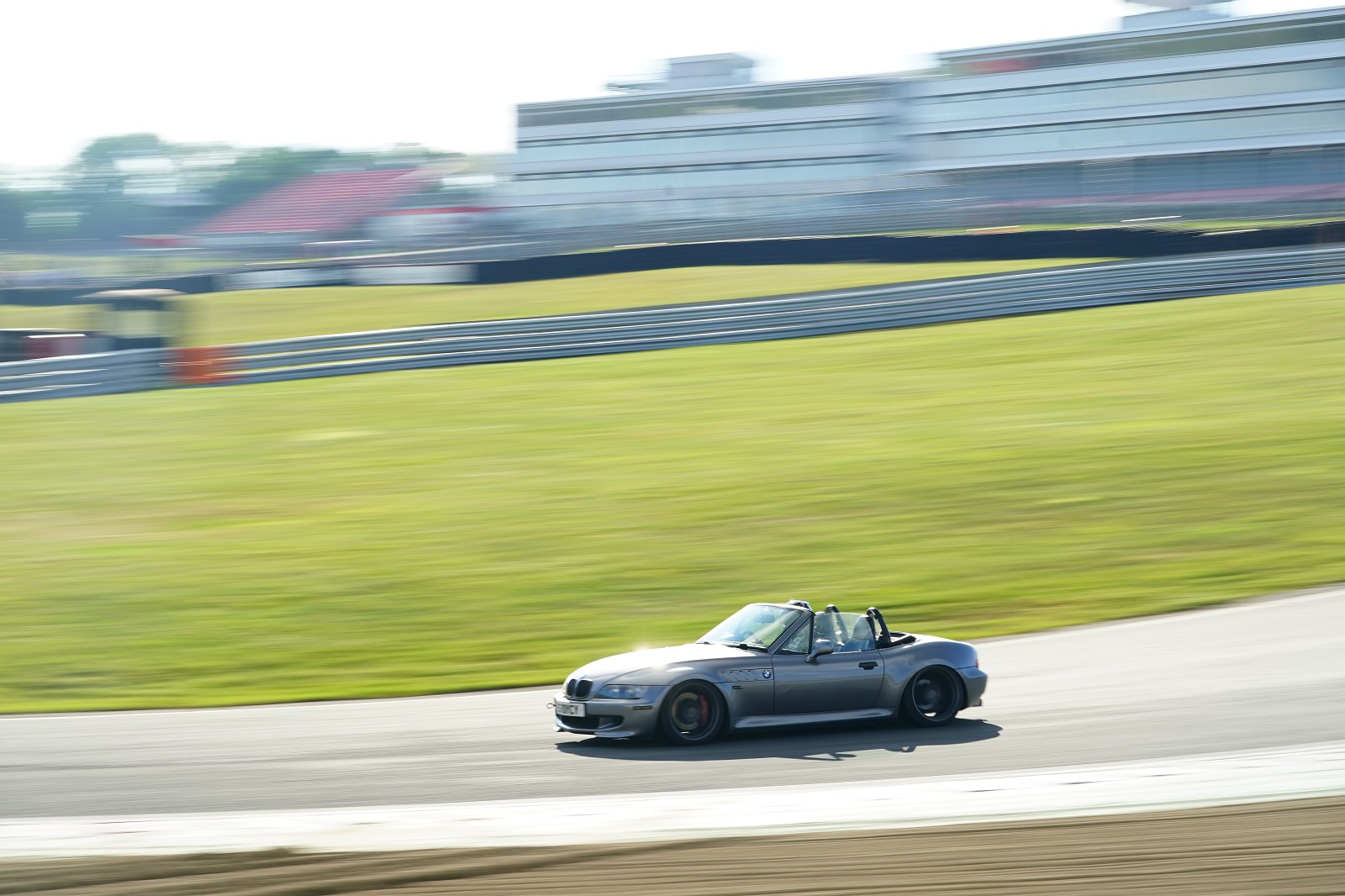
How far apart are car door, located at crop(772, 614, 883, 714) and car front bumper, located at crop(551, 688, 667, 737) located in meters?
0.75

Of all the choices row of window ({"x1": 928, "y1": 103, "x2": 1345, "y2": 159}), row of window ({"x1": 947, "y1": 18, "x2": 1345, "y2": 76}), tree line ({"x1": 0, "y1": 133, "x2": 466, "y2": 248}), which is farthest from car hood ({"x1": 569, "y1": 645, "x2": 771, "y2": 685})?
row of window ({"x1": 947, "y1": 18, "x2": 1345, "y2": 76})

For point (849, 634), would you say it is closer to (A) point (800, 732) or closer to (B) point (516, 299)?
(A) point (800, 732)

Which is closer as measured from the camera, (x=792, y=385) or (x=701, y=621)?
(x=701, y=621)

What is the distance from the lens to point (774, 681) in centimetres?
787

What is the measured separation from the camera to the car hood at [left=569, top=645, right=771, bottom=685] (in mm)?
7641

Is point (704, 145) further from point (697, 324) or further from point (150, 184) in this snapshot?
point (697, 324)

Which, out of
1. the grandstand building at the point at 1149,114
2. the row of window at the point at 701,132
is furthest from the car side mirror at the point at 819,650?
the row of window at the point at 701,132

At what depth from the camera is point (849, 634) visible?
26.8ft

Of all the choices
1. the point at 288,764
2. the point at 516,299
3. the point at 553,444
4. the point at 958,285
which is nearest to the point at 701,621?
the point at 288,764

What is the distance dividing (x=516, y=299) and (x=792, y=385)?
50.3ft

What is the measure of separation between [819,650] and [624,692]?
1.16 m

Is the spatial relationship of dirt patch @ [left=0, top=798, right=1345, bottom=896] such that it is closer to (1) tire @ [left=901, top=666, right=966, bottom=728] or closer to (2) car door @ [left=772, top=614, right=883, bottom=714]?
(2) car door @ [left=772, top=614, right=883, bottom=714]

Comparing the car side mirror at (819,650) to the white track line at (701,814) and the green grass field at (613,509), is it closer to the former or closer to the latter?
the white track line at (701,814)

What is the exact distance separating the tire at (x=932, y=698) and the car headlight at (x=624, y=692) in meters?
1.61
